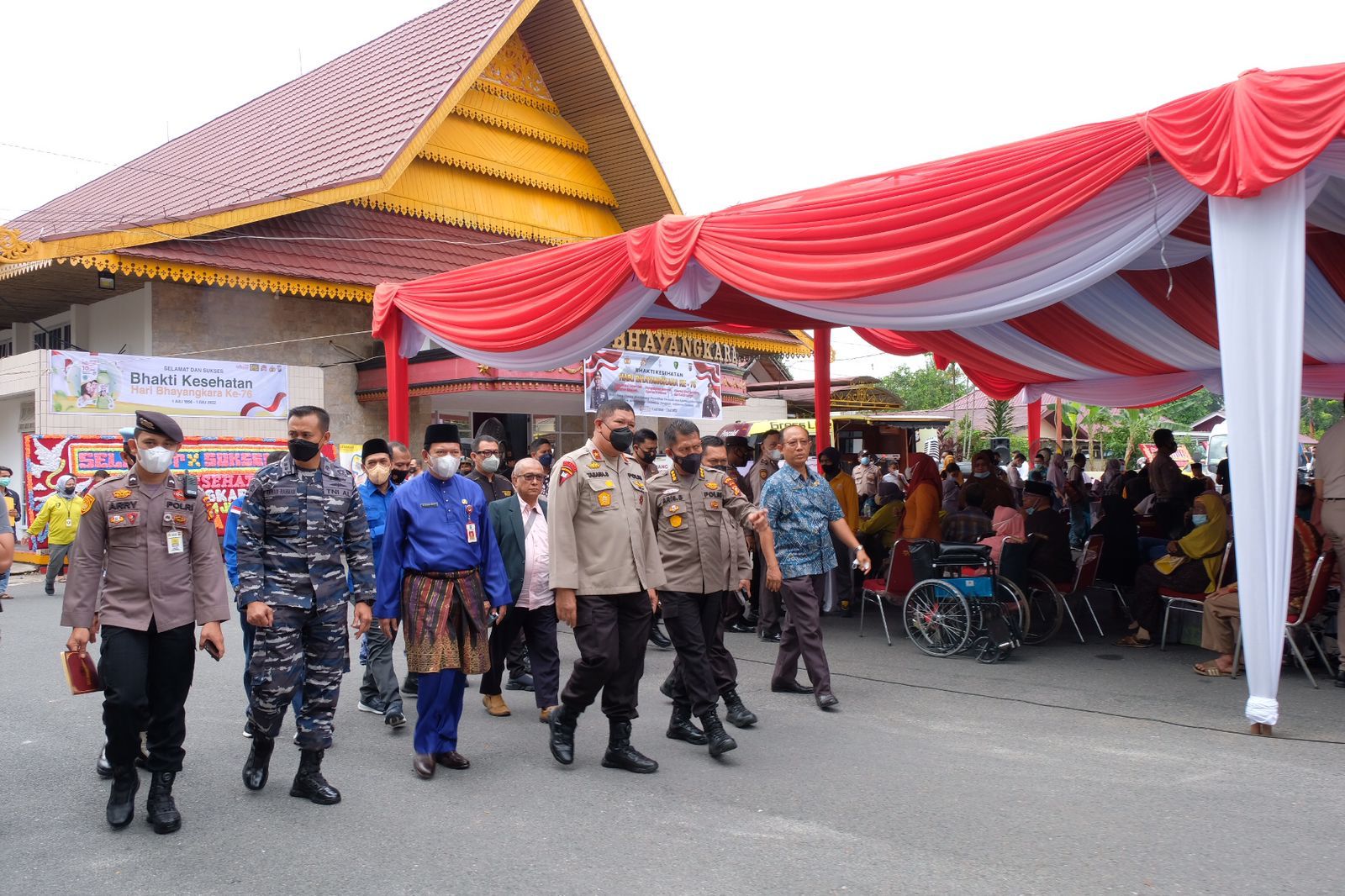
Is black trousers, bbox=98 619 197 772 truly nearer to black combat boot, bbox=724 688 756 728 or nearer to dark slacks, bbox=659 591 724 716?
dark slacks, bbox=659 591 724 716

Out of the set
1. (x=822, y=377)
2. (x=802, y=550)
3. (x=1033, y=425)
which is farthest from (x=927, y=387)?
(x=802, y=550)

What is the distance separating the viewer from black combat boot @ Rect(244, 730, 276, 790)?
4.76m

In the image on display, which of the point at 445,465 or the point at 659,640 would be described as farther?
the point at 659,640

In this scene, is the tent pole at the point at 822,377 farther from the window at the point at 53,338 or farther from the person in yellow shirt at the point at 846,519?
the window at the point at 53,338

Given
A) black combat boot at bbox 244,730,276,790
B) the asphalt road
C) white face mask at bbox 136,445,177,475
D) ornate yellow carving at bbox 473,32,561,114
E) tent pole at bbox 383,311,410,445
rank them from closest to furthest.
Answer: the asphalt road, white face mask at bbox 136,445,177,475, black combat boot at bbox 244,730,276,790, tent pole at bbox 383,311,410,445, ornate yellow carving at bbox 473,32,561,114

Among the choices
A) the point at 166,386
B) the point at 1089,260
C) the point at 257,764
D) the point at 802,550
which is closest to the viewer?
the point at 257,764

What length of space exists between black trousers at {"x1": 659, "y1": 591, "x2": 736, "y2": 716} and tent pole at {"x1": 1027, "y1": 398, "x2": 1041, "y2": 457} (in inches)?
388

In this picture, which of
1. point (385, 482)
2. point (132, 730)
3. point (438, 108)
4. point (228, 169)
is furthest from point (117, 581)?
point (228, 169)

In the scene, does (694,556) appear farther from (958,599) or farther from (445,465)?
(958,599)

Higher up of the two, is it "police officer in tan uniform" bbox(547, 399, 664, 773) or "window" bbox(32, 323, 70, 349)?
"window" bbox(32, 323, 70, 349)

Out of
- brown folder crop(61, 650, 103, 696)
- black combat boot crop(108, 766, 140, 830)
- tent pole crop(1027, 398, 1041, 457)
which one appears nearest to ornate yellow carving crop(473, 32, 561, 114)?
tent pole crop(1027, 398, 1041, 457)

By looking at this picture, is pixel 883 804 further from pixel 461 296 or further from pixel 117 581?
pixel 461 296

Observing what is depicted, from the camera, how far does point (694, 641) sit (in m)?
5.34

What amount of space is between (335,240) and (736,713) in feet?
36.9
